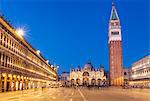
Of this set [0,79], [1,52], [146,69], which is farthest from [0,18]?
[146,69]

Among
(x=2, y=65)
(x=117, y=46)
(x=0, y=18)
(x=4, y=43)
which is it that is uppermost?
(x=117, y=46)

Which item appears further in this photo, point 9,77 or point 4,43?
point 9,77

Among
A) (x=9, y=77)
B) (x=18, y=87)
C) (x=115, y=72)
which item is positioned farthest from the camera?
(x=115, y=72)

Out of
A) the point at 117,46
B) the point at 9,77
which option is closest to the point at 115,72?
the point at 117,46

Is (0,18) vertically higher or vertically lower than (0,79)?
higher

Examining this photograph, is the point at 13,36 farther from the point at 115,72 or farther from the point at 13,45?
the point at 115,72

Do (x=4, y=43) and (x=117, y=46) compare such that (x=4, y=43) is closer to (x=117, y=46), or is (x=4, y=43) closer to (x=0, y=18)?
(x=0, y=18)

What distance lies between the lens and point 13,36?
6544 cm

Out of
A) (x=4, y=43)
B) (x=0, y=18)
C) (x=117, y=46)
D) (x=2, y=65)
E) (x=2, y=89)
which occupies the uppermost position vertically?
(x=117, y=46)

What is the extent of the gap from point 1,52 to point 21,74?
20172mm

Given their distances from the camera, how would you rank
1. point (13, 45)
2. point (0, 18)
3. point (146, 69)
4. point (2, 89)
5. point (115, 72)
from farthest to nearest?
1. point (115, 72)
2. point (146, 69)
3. point (13, 45)
4. point (2, 89)
5. point (0, 18)

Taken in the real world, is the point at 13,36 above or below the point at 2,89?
above

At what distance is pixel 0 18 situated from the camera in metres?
50.9

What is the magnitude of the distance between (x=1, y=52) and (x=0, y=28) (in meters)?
4.36
